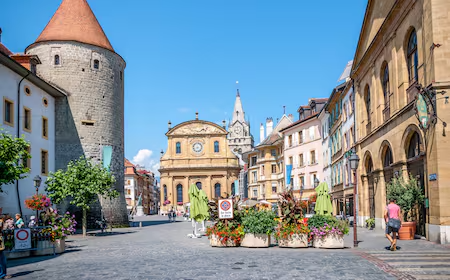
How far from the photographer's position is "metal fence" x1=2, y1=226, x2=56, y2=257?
16.0m

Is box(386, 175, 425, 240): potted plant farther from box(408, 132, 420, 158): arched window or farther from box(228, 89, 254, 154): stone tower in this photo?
box(228, 89, 254, 154): stone tower

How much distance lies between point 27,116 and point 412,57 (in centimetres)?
2194

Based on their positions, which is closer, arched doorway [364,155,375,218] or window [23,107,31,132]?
arched doorway [364,155,375,218]

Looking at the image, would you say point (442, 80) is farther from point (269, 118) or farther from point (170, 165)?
point (269, 118)

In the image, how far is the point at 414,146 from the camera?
778 inches

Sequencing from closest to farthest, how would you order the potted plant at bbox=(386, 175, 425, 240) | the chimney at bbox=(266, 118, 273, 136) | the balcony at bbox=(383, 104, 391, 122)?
the potted plant at bbox=(386, 175, 425, 240) → the balcony at bbox=(383, 104, 391, 122) → the chimney at bbox=(266, 118, 273, 136)

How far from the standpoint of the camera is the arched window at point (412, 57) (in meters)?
19.4

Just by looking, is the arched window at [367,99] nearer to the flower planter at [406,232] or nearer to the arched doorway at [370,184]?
the arched doorway at [370,184]

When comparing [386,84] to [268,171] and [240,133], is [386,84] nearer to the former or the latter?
[268,171]

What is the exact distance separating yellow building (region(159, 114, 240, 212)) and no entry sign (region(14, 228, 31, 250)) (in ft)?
230

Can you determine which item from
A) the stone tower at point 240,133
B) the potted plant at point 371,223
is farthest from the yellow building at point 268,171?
the stone tower at point 240,133

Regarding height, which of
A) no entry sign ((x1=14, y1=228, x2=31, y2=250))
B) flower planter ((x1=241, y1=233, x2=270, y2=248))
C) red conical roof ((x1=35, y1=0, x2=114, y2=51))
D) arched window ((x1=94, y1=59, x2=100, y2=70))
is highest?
red conical roof ((x1=35, y1=0, x2=114, y2=51))

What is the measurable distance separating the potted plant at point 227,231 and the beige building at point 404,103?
6509mm

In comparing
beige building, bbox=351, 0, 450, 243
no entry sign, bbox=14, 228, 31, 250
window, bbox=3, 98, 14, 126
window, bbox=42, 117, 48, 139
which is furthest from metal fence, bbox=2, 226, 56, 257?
window, bbox=42, 117, 48, 139
